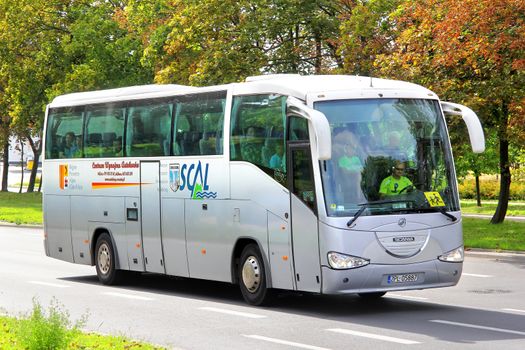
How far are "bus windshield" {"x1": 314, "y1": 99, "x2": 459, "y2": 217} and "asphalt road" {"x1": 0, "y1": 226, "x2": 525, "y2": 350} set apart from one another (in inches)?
56.2

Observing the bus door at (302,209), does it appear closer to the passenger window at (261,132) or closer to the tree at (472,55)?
the passenger window at (261,132)

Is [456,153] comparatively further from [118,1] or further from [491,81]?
[118,1]

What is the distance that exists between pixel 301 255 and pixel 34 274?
805 cm

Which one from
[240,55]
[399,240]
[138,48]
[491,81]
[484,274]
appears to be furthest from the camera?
[138,48]

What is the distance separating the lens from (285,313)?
1494 centimetres

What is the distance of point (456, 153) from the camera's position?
1192 inches

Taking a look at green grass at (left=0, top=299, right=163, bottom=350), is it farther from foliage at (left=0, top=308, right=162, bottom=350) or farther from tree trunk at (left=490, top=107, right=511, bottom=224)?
tree trunk at (left=490, top=107, right=511, bottom=224)

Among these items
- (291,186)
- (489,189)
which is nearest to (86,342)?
(291,186)

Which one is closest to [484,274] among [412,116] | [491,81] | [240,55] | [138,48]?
[412,116]

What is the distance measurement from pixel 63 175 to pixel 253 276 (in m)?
6.28

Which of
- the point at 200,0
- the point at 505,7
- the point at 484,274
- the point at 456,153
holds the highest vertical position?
the point at 200,0

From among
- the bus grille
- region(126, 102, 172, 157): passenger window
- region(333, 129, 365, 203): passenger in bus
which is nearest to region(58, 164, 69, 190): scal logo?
region(126, 102, 172, 157): passenger window

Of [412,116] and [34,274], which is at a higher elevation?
[412,116]

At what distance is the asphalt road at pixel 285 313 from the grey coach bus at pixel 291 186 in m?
0.48
